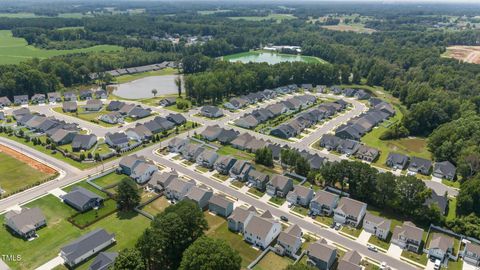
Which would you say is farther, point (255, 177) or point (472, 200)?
point (255, 177)

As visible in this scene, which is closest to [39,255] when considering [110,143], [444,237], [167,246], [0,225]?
[0,225]

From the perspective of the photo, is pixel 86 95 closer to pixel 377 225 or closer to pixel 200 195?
pixel 200 195

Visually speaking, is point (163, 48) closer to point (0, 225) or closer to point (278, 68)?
point (278, 68)

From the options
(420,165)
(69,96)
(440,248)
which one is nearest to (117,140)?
(69,96)

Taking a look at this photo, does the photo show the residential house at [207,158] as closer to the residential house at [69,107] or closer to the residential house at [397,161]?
the residential house at [397,161]

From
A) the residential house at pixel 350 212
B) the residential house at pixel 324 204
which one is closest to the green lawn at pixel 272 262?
the residential house at pixel 324 204

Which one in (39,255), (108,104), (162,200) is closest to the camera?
(39,255)

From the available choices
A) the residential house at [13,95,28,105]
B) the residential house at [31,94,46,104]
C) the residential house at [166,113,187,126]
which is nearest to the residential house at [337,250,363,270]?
the residential house at [166,113,187,126]
